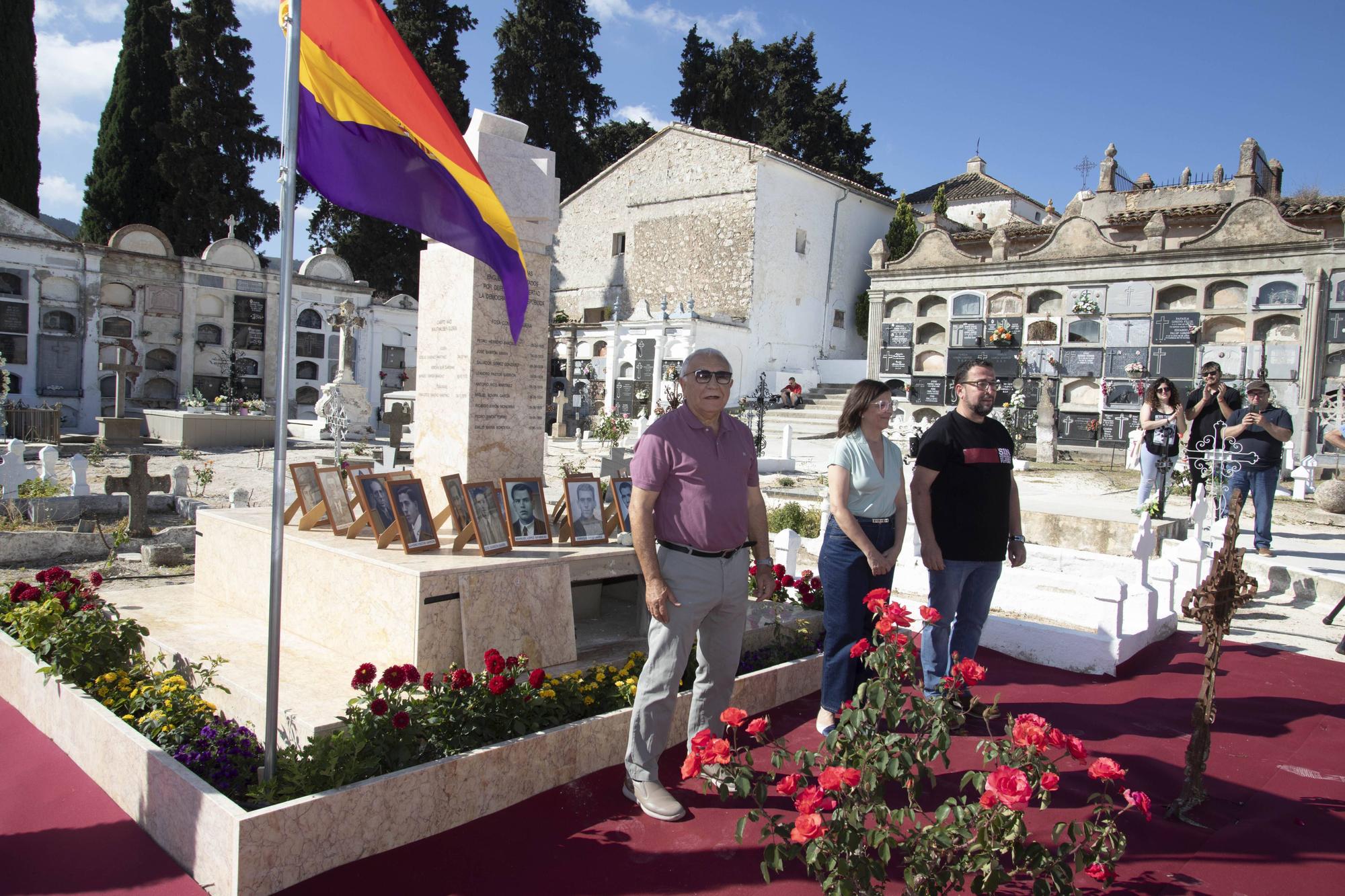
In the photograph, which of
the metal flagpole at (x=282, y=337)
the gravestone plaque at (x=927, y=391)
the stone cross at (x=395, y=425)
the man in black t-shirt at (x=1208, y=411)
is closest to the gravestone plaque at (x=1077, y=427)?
the gravestone plaque at (x=927, y=391)

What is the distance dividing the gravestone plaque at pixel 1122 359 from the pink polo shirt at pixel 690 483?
19.9 metres

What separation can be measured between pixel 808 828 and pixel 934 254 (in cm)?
2395

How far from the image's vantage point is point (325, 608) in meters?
4.17

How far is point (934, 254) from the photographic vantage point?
23.9 metres

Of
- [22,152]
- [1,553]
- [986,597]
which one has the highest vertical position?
[22,152]

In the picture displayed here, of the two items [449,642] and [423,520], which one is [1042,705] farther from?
[423,520]

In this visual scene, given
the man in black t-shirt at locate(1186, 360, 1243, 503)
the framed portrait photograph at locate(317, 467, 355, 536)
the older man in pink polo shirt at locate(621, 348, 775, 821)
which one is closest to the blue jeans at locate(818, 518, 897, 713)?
the older man in pink polo shirt at locate(621, 348, 775, 821)

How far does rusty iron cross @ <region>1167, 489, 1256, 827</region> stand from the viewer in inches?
122

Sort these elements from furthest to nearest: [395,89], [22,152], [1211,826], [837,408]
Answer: [22,152], [837,408], [395,89], [1211,826]

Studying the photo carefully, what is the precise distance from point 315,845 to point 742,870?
52.0 inches

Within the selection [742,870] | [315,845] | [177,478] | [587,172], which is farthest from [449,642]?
[587,172]

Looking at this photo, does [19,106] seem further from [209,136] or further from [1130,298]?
[1130,298]

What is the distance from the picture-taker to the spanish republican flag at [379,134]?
3070 mm

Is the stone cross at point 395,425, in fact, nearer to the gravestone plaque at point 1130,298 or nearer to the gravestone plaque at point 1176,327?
the gravestone plaque at point 1130,298
